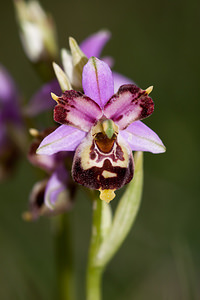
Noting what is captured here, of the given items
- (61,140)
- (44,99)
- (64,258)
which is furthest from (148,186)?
(61,140)

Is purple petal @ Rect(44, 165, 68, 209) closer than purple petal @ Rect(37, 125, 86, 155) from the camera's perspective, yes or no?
No

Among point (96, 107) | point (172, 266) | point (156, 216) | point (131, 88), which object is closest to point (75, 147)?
point (96, 107)

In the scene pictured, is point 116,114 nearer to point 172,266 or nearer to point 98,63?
point 98,63

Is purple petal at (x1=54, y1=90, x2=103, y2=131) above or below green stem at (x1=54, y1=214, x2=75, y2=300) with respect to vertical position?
above

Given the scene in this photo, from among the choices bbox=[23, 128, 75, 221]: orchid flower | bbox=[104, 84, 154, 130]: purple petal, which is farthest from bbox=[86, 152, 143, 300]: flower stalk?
bbox=[104, 84, 154, 130]: purple petal

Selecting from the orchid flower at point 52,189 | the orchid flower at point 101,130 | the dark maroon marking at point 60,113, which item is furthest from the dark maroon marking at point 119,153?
the orchid flower at point 52,189

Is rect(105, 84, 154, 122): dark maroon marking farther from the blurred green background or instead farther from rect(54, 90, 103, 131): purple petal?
the blurred green background

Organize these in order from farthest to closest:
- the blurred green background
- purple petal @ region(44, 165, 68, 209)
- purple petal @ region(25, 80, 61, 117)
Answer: the blurred green background → purple petal @ region(25, 80, 61, 117) → purple petal @ region(44, 165, 68, 209)
